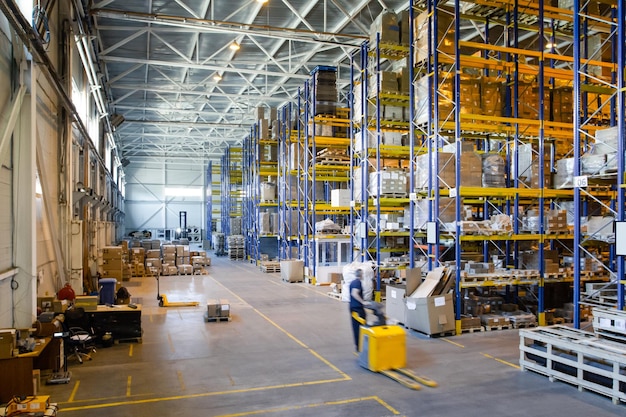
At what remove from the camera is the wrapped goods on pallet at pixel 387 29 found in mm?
13500

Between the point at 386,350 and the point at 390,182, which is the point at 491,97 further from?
the point at 386,350

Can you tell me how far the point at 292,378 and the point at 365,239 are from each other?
23.8ft

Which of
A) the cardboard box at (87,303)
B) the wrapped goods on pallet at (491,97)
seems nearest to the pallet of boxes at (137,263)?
the cardboard box at (87,303)

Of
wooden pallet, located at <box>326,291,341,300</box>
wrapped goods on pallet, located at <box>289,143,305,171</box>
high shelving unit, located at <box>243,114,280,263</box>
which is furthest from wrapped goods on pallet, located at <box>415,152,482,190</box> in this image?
high shelving unit, located at <box>243,114,280,263</box>

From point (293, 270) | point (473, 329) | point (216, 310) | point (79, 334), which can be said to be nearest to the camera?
point (79, 334)

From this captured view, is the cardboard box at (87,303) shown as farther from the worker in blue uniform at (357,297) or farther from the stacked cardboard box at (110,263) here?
the stacked cardboard box at (110,263)

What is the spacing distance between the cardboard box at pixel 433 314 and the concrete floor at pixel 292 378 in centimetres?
25

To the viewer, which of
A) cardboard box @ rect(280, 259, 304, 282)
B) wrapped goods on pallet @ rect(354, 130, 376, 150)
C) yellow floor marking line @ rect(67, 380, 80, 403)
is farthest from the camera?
cardboard box @ rect(280, 259, 304, 282)

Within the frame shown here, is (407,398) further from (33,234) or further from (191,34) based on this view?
(191,34)

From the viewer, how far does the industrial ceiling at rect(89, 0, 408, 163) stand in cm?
1641

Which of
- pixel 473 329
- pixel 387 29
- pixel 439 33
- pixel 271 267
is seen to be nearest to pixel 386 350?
pixel 473 329

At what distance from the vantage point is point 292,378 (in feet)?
24.2

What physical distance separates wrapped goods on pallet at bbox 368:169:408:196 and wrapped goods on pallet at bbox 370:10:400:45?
12.1ft

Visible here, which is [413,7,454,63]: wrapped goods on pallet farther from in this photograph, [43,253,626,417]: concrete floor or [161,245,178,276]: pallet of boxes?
[161,245,178,276]: pallet of boxes
